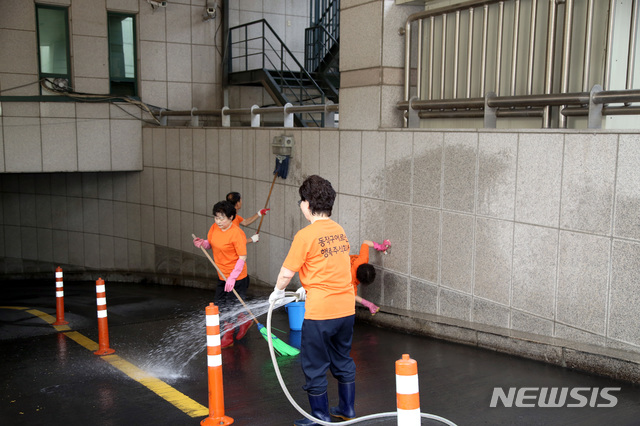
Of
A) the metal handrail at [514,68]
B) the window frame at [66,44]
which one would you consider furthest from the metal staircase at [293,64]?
the metal handrail at [514,68]

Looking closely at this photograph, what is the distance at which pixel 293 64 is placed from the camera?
1594 centimetres

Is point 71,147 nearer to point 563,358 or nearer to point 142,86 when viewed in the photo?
point 142,86

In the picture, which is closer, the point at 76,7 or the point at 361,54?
the point at 361,54

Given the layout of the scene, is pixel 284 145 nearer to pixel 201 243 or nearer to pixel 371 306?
pixel 201 243

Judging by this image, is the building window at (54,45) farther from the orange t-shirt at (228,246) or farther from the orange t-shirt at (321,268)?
the orange t-shirt at (321,268)

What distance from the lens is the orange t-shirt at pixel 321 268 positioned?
430cm

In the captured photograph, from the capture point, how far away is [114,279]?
15.4 meters

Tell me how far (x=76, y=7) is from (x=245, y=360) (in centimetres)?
1086

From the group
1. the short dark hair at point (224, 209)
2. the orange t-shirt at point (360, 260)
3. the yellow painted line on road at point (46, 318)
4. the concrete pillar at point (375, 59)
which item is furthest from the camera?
the yellow painted line on road at point (46, 318)

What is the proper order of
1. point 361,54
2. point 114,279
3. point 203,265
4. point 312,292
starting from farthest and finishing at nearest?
point 114,279 → point 203,265 → point 361,54 → point 312,292

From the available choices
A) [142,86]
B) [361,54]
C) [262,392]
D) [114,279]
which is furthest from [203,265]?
[262,392]

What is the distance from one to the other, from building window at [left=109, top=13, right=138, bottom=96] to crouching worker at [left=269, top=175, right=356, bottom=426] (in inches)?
451

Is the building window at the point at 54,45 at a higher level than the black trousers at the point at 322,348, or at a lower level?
higher

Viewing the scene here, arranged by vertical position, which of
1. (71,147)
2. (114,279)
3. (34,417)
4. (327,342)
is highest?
(71,147)
